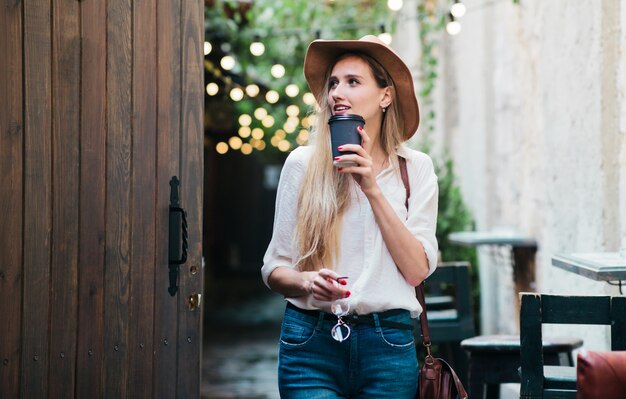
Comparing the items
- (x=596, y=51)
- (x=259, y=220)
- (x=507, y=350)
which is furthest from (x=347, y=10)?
(x=259, y=220)

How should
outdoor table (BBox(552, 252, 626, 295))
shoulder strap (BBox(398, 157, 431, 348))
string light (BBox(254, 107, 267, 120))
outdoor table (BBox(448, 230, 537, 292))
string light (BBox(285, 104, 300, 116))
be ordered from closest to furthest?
shoulder strap (BBox(398, 157, 431, 348)) → outdoor table (BBox(552, 252, 626, 295)) → outdoor table (BBox(448, 230, 537, 292)) → string light (BBox(285, 104, 300, 116)) → string light (BBox(254, 107, 267, 120))

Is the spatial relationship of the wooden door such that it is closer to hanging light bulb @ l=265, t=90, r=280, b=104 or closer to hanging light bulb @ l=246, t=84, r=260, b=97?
hanging light bulb @ l=246, t=84, r=260, b=97

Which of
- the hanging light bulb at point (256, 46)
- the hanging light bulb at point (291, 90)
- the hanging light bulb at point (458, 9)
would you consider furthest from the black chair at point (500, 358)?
the hanging light bulb at point (291, 90)

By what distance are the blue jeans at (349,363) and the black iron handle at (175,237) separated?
3.20 feet

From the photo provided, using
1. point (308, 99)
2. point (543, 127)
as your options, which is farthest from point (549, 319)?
point (308, 99)

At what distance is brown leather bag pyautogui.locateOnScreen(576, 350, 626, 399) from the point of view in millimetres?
2000

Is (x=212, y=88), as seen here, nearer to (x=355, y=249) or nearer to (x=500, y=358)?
(x=500, y=358)

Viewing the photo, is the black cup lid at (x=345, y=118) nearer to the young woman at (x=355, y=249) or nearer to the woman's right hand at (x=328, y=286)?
the young woman at (x=355, y=249)

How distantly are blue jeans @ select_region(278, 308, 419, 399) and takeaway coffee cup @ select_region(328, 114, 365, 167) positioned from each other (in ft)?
1.50

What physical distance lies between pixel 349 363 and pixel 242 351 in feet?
23.3

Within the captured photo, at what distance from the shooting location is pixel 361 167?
239cm

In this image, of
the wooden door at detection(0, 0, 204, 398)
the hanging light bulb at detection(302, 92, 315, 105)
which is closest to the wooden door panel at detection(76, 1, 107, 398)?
the wooden door at detection(0, 0, 204, 398)

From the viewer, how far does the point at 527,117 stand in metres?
6.34

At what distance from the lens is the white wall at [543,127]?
4.35 meters
